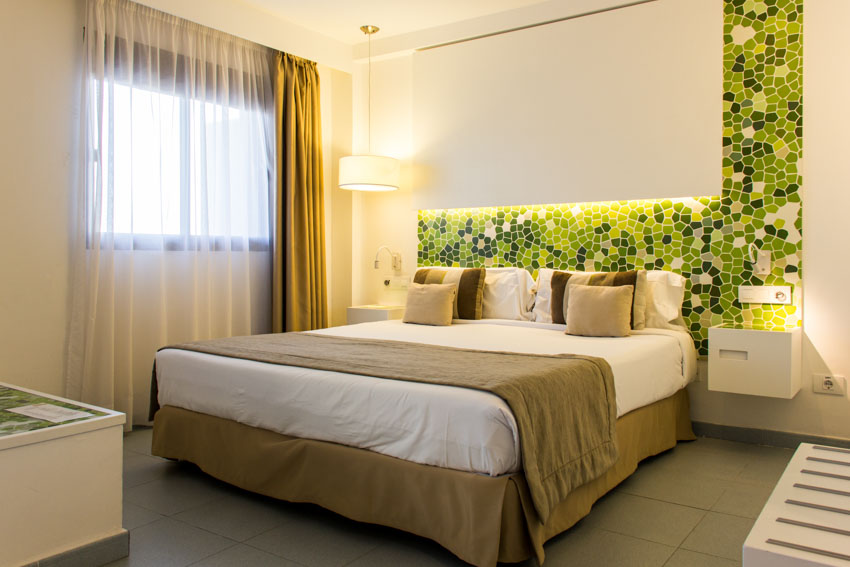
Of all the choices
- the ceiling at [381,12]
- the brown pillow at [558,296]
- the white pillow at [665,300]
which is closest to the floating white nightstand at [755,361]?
the white pillow at [665,300]

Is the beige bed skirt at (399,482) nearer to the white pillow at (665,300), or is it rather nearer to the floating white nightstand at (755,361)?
the floating white nightstand at (755,361)

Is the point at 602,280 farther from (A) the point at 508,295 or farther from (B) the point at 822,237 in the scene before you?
(B) the point at 822,237

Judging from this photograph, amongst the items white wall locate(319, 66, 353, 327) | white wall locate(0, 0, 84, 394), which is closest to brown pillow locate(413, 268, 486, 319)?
white wall locate(319, 66, 353, 327)

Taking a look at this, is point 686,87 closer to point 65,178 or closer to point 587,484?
point 587,484

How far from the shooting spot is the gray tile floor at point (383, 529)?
87.4 inches

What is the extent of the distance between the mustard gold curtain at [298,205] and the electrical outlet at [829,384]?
3.34m

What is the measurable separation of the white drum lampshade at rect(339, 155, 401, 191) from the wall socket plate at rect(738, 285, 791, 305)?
2.52 m

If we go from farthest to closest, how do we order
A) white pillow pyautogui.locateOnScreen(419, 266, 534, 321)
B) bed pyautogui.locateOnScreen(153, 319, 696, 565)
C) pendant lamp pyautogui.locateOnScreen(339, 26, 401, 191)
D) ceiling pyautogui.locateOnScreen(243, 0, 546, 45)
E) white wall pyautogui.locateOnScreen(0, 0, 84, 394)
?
pendant lamp pyautogui.locateOnScreen(339, 26, 401, 191) < ceiling pyautogui.locateOnScreen(243, 0, 546, 45) < white pillow pyautogui.locateOnScreen(419, 266, 534, 321) < white wall pyautogui.locateOnScreen(0, 0, 84, 394) < bed pyautogui.locateOnScreen(153, 319, 696, 565)

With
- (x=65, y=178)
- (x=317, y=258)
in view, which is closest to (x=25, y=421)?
(x=65, y=178)

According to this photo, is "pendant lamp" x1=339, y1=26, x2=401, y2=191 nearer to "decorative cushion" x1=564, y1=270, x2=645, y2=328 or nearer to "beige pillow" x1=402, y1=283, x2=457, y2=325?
"beige pillow" x1=402, y1=283, x2=457, y2=325

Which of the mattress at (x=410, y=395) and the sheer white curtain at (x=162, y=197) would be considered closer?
the mattress at (x=410, y=395)

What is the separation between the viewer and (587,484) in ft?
8.16

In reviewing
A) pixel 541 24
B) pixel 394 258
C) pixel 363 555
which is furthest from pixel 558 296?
pixel 363 555

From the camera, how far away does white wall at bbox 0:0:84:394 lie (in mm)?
3428
